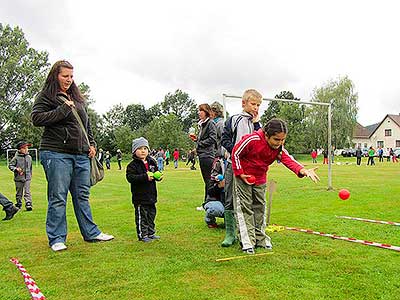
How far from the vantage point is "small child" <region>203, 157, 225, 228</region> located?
6422 millimetres

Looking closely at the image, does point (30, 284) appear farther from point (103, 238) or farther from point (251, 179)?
point (251, 179)

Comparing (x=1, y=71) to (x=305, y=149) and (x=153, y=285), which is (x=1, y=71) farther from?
(x=153, y=285)

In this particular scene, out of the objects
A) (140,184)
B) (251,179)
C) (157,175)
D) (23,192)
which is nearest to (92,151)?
(140,184)

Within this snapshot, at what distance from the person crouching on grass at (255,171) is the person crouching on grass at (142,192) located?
1.24 meters

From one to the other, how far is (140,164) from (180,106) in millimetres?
96491

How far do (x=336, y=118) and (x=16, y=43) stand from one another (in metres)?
44.2

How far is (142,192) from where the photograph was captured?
582 cm

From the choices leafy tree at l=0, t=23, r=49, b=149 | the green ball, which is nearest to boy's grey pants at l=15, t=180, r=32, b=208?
the green ball

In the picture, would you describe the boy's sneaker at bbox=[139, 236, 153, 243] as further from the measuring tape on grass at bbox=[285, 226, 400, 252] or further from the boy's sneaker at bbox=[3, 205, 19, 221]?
the boy's sneaker at bbox=[3, 205, 19, 221]

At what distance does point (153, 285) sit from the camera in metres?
3.83

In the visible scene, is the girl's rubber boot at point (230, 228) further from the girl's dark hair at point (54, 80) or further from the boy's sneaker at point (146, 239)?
the girl's dark hair at point (54, 80)

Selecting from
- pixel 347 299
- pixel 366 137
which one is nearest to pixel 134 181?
pixel 347 299

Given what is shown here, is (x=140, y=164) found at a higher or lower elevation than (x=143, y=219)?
higher

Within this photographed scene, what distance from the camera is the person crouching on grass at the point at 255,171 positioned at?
4969mm
